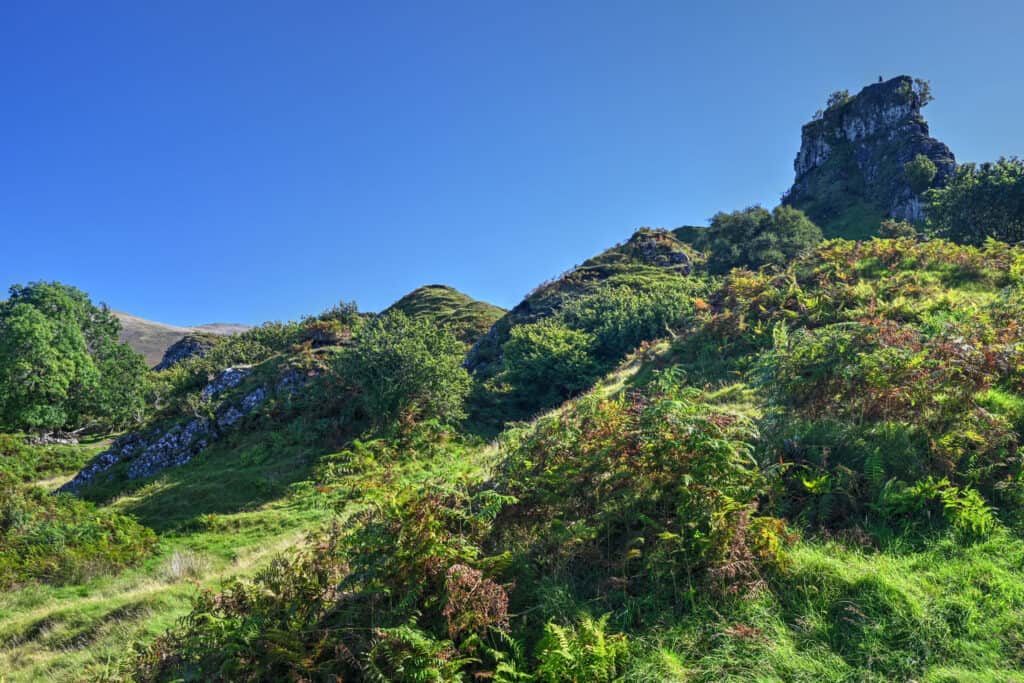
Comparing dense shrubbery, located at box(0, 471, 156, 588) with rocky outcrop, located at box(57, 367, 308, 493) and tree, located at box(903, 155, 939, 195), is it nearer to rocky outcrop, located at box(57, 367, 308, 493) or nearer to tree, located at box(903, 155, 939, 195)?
rocky outcrop, located at box(57, 367, 308, 493)

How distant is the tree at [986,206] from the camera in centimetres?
3050

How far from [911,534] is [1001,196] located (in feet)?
123

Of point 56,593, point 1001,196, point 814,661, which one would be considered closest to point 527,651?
point 814,661

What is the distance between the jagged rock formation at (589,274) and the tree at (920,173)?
3812 cm

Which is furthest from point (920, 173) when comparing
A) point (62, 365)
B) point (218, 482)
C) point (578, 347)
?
point (62, 365)

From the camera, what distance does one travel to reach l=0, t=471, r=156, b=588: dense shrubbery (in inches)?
470

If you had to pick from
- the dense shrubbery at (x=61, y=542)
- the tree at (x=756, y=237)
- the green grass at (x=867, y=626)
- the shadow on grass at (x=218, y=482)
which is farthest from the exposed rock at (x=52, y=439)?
the tree at (x=756, y=237)

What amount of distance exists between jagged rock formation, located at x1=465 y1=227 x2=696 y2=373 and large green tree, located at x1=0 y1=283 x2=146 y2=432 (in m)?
33.0

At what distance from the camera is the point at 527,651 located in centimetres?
539

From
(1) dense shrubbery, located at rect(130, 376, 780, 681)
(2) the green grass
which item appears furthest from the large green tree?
(2) the green grass

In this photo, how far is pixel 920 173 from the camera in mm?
68938

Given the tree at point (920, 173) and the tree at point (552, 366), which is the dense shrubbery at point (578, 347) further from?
the tree at point (920, 173)

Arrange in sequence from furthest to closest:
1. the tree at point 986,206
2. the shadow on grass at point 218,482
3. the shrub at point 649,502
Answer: the tree at point 986,206 < the shadow on grass at point 218,482 < the shrub at point 649,502

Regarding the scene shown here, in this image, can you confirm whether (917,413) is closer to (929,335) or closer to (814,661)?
(929,335)
